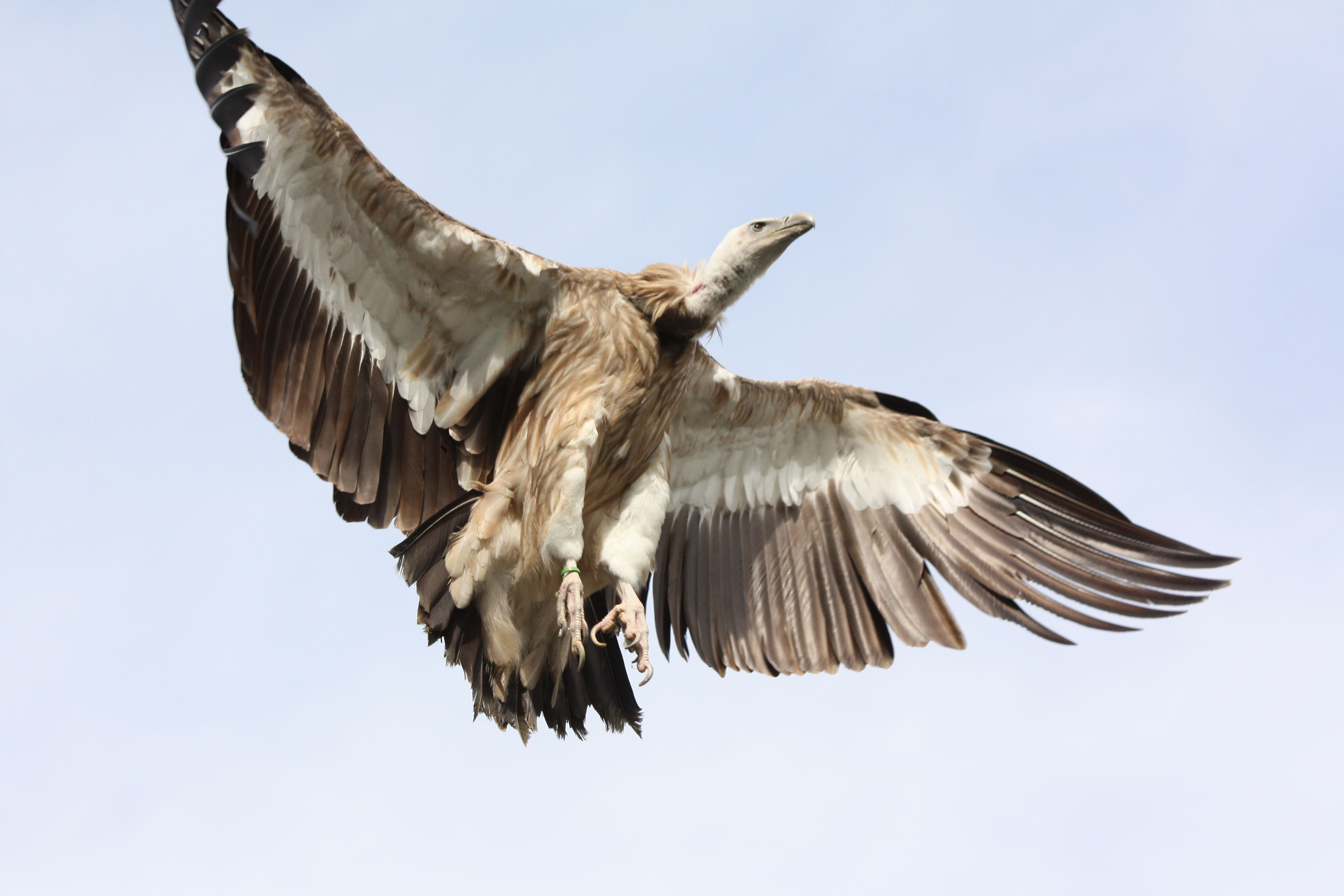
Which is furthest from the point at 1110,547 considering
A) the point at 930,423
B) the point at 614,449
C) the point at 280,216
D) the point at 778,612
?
the point at 280,216

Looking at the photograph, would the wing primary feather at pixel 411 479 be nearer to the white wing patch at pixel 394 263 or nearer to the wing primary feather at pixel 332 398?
the white wing patch at pixel 394 263

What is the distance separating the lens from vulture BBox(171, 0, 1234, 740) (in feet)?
25.3

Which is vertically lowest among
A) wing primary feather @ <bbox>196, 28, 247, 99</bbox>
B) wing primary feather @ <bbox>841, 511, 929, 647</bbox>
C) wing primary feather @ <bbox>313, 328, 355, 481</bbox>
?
wing primary feather @ <bbox>841, 511, 929, 647</bbox>

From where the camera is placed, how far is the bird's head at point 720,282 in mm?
8367

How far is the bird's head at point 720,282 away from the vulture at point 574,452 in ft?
0.05

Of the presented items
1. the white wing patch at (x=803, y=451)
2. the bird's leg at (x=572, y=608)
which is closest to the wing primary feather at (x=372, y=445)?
the bird's leg at (x=572, y=608)

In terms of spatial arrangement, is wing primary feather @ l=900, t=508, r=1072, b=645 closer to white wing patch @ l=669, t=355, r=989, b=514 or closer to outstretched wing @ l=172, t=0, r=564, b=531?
white wing patch @ l=669, t=355, r=989, b=514

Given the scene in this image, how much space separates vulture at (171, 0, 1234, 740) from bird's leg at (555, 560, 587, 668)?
0.04 feet

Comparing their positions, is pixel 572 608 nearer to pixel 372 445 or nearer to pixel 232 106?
pixel 372 445

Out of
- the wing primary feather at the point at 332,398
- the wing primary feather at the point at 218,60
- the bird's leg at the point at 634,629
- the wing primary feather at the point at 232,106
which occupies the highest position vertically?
the wing primary feather at the point at 218,60

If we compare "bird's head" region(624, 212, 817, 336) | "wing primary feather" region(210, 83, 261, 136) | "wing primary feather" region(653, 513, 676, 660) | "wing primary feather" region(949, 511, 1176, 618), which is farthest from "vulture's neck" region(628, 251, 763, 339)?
"wing primary feather" region(210, 83, 261, 136)

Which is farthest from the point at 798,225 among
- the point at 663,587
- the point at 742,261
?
the point at 663,587

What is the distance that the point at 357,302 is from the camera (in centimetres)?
809

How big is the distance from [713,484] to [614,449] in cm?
151
